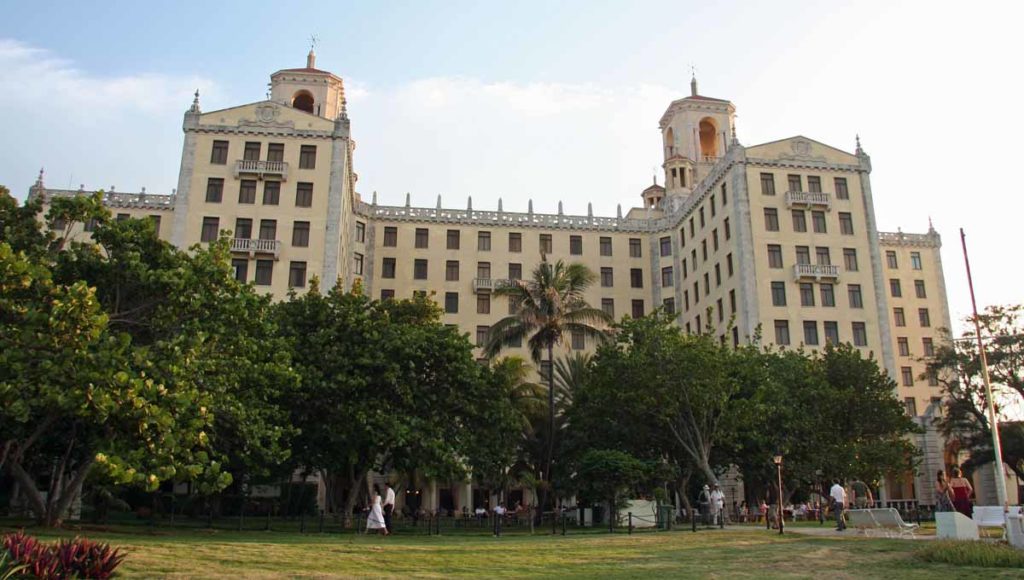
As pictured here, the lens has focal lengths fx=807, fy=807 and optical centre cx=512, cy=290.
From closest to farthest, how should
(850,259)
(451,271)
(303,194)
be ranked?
1. (303,194)
2. (850,259)
3. (451,271)

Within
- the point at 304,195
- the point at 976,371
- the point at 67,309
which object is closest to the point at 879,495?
the point at 976,371

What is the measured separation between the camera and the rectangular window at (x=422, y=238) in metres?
62.5

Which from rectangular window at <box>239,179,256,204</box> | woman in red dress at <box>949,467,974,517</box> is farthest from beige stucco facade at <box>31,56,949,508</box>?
woman in red dress at <box>949,467,974,517</box>

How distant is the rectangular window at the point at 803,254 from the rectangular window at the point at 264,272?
112 feet

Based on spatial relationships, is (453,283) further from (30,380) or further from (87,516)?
(30,380)

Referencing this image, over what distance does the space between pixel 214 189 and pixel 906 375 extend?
58.5 m

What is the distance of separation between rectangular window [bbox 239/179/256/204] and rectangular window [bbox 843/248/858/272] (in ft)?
128

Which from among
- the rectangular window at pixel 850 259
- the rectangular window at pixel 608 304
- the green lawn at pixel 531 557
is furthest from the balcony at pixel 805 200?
the green lawn at pixel 531 557

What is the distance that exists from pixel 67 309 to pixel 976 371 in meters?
50.2

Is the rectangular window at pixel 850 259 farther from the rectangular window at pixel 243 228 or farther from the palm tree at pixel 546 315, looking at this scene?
the rectangular window at pixel 243 228

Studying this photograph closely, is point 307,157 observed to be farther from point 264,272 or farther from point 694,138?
point 694,138

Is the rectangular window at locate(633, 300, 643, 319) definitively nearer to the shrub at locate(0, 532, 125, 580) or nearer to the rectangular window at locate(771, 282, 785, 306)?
the rectangular window at locate(771, 282, 785, 306)

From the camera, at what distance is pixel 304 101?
6606 cm

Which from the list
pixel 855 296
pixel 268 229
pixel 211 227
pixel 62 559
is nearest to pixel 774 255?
pixel 855 296
